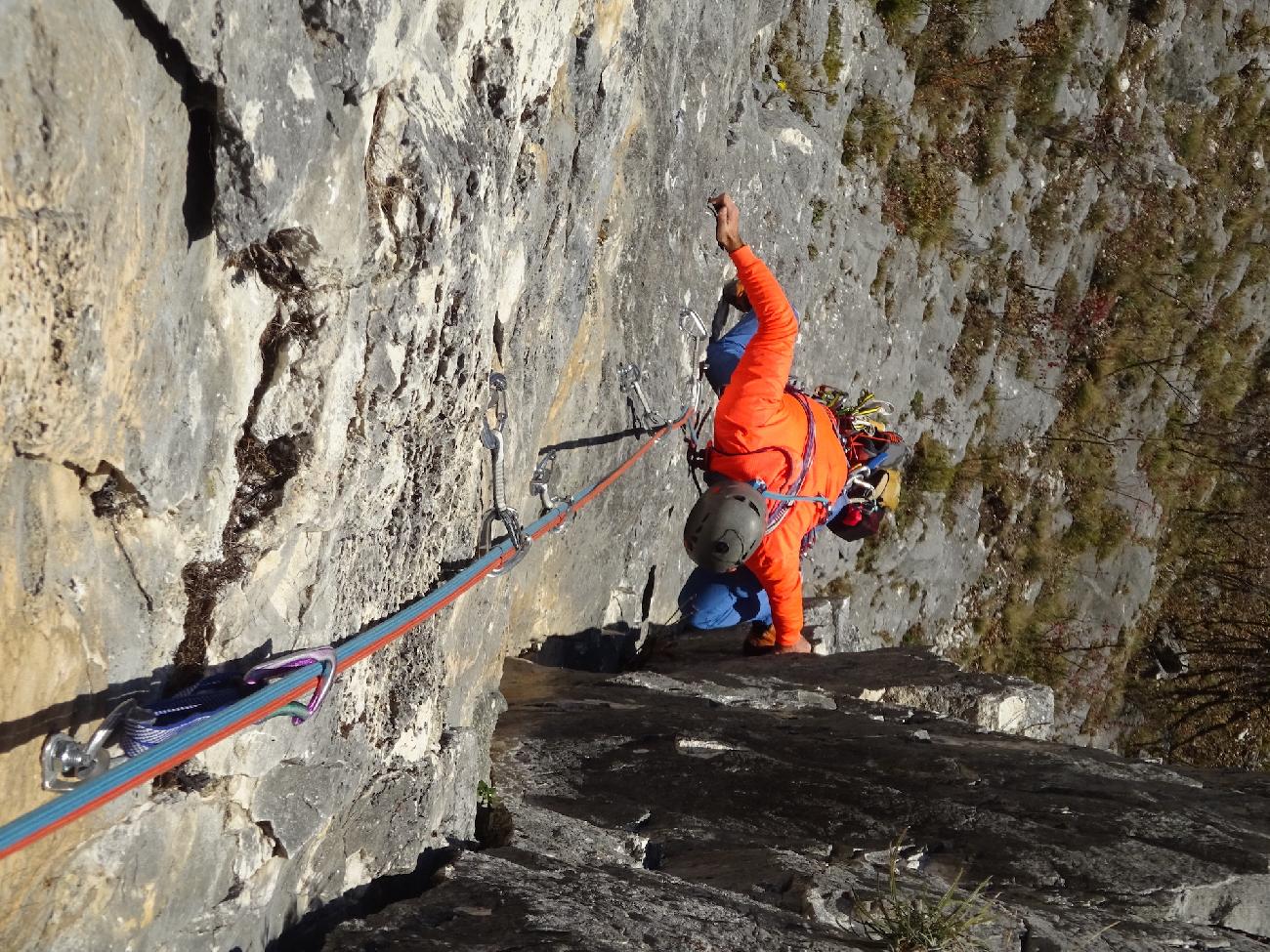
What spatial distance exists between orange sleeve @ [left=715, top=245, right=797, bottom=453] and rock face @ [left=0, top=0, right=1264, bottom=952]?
66 cm

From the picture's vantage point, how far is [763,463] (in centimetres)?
536

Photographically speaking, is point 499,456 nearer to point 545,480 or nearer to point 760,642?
point 545,480

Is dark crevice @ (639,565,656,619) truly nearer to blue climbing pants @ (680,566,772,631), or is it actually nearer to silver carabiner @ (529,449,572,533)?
blue climbing pants @ (680,566,772,631)

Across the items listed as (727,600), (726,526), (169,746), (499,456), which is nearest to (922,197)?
(727,600)

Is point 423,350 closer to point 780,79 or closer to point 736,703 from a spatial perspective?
point 736,703

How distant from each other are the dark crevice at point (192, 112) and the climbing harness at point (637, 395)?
342 centimetres

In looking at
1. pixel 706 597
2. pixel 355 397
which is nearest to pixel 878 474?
pixel 706 597

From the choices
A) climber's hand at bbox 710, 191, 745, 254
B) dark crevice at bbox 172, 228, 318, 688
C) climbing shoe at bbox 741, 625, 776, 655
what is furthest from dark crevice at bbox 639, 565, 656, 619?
dark crevice at bbox 172, 228, 318, 688

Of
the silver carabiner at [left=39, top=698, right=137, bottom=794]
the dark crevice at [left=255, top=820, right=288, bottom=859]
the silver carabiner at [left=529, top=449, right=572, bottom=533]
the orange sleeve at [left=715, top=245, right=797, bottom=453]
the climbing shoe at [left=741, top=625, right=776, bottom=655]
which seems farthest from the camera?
the climbing shoe at [left=741, top=625, right=776, bottom=655]

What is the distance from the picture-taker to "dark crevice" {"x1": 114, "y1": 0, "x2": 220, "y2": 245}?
A: 1.69 m

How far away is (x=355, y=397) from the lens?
100 inches

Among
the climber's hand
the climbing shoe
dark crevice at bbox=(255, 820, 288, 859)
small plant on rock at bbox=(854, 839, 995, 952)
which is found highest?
the climber's hand

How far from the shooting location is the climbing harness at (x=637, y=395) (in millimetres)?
5340

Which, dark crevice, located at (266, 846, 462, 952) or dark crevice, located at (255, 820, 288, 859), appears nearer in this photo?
dark crevice, located at (255, 820, 288, 859)
